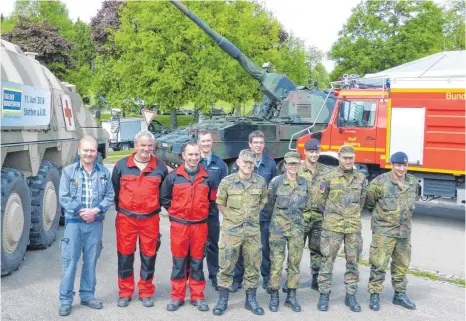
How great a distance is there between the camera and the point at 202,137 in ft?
18.9

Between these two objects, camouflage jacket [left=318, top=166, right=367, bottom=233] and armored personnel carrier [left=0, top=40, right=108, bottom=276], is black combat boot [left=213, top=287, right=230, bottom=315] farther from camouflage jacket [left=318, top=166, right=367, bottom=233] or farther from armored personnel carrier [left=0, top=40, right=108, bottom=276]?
armored personnel carrier [left=0, top=40, right=108, bottom=276]

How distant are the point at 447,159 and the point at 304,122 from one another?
16.9ft

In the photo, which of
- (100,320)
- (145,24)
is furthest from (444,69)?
(145,24)

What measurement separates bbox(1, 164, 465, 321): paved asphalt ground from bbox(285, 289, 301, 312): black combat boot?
2.5 inches

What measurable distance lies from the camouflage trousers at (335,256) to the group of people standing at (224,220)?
0.4 inches

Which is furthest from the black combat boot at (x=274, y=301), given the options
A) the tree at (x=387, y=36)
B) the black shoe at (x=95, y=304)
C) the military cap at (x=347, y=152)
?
the tree at (x=387, y=36)

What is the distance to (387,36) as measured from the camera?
1300 inches

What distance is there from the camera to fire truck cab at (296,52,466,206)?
9.25 metres

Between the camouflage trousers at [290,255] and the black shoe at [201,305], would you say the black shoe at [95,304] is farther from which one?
the camouflage trousers at [290,255]

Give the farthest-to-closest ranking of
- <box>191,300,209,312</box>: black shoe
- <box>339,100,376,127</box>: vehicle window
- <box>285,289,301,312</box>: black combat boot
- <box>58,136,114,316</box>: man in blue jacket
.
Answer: <box>339,100,376,127</box>: vehicle window < <box>285,289,301,312</box>: black combat boot < <box>191,300,209,312</box>: black shoe < <box>58,136,114,316</box>: man in blue jacket

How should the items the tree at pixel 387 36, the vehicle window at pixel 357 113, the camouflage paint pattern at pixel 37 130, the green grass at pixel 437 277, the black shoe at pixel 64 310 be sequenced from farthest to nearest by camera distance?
the tree at pixel 387 36 < the vehicle window at pixel 357 113 < the green grass at pixel 437 277 < the camouflage paint pattern at pixel 37 130 < the black shoe at pixel 64 310

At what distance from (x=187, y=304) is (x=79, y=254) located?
117cm

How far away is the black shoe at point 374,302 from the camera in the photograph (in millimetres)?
5309

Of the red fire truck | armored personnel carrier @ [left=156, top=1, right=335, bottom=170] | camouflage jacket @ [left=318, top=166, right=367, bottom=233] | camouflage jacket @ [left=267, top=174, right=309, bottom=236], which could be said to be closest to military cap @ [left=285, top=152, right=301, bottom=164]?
camouflage jacket @ [left=267, top=174, right=309, bottom=236]
